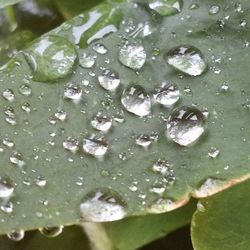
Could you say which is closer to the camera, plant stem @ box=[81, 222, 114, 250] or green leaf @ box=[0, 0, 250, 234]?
green leaf @ box=[0, 0, 250, 234]

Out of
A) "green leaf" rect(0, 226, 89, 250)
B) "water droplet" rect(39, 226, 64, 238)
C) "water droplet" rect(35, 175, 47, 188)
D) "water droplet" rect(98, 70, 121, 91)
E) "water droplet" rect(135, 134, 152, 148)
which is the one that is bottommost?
"green leaf" rect(0, 226, 89, 250)

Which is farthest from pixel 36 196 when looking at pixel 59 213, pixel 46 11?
pixel 46 11

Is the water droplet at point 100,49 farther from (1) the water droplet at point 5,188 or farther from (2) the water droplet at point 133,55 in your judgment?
(1) the water droplet at point 5,188

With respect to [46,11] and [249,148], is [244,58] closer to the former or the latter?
[249,148]

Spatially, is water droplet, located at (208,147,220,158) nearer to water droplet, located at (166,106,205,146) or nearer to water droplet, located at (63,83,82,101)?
water droplet, located at (166,106,205,146)

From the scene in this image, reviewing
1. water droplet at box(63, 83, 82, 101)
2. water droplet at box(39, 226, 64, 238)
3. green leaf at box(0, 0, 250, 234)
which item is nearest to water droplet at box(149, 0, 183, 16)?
green leaf at box(0, 0, 250, 234)

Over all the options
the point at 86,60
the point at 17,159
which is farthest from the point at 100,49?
the point at 17,159

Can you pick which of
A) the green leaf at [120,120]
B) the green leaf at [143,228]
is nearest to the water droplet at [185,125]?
the green leaf at [120,120]
